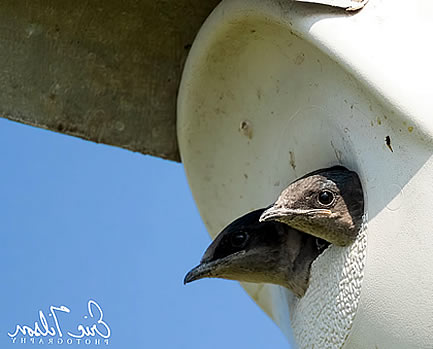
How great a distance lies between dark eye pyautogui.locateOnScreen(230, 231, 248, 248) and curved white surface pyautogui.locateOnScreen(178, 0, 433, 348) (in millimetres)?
94

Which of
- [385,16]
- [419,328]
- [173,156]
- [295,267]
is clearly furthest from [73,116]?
[419,328]

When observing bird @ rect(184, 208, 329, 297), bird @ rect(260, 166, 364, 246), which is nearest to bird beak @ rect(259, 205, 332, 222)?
bird @ rect(260, 166, 364, 246)

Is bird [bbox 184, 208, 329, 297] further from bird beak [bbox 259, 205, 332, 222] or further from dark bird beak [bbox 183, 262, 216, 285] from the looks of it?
bird beak [bbox 259, 205, 332, 222]

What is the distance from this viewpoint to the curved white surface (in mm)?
1132

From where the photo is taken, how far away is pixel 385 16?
3.94 feet

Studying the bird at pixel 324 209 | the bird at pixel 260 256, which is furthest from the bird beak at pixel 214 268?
the bird at pixel 324 209

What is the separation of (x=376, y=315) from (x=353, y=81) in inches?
9.9

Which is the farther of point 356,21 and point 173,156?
point 173,156

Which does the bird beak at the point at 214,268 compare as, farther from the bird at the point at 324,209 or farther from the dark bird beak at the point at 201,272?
the bird at the point at 324,209

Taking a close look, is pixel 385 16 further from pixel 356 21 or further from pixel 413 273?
pixel 413 273

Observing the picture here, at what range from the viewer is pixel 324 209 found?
4.02ft

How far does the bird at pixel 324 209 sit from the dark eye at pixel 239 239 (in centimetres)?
10

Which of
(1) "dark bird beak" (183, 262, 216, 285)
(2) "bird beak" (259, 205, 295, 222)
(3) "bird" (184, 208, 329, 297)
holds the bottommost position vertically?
(1) "dark bird beak" (183, 262, 216, 285)

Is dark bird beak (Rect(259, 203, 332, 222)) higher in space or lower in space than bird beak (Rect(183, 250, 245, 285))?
higher
